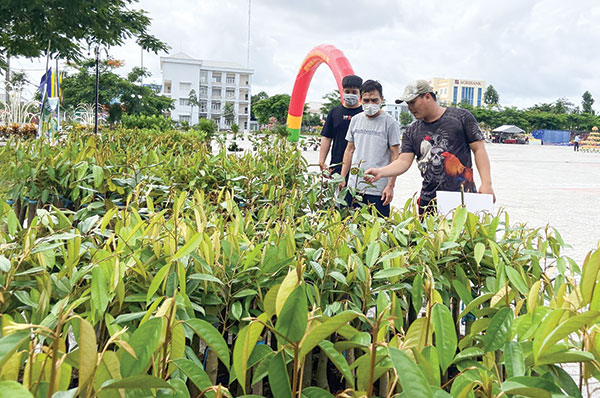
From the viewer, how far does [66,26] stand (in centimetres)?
880

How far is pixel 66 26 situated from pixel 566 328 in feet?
31.5

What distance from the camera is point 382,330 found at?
0.92m

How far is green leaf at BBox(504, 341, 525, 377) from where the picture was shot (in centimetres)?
84

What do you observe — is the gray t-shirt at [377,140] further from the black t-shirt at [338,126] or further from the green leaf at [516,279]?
the green leaf at [516,279]

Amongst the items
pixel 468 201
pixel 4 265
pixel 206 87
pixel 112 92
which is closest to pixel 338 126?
pixel 468 201

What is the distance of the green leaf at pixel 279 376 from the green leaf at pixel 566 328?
0.38m


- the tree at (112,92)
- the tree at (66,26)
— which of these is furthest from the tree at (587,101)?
the tree at (66,26)

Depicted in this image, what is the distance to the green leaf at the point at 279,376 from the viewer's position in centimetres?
79

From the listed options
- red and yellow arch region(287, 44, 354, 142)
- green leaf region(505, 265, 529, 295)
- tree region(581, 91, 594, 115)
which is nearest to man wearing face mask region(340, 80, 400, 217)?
green leaf region(505, 265, 529, 295)

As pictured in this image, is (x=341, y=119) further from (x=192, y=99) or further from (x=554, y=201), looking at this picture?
(x=192, y=99)

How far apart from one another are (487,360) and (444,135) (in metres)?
2.46

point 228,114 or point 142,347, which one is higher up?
point 228,114

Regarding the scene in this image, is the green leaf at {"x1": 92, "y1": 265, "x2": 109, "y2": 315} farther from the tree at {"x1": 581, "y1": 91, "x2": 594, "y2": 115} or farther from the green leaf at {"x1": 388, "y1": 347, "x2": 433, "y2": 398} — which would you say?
the tree at {"x1": 581, "y1": 91, "x2": 594, "y2": 115}

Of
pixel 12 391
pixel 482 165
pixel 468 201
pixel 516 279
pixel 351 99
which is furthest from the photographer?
pixel 351 99
